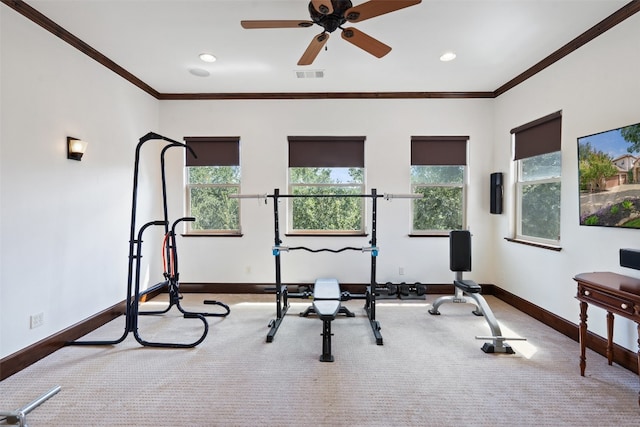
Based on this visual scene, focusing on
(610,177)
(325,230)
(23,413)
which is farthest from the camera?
(325,230)

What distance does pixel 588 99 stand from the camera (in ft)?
9.21

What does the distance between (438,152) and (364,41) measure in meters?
2.59

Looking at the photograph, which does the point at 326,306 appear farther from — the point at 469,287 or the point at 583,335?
the point at 583,335

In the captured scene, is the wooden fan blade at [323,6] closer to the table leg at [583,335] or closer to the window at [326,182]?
the window at [326,182]

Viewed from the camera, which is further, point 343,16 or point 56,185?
point 56,185

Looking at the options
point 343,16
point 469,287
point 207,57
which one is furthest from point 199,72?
point 469,287

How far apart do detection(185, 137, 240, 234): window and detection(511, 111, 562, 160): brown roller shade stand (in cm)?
390

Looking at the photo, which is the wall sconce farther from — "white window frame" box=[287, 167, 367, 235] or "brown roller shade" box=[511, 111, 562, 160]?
"brown roller shade" box=[511, 111, 562, 160]

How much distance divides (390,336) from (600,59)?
325 cm

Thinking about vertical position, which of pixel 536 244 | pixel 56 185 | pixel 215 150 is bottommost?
pixel 536 244

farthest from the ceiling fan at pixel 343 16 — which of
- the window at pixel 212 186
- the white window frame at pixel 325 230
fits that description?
the window at pixel 212 186

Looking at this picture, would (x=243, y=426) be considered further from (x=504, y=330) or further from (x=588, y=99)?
(x=588, y=99)

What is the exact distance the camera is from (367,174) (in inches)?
173

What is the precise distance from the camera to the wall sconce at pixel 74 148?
2877mm
